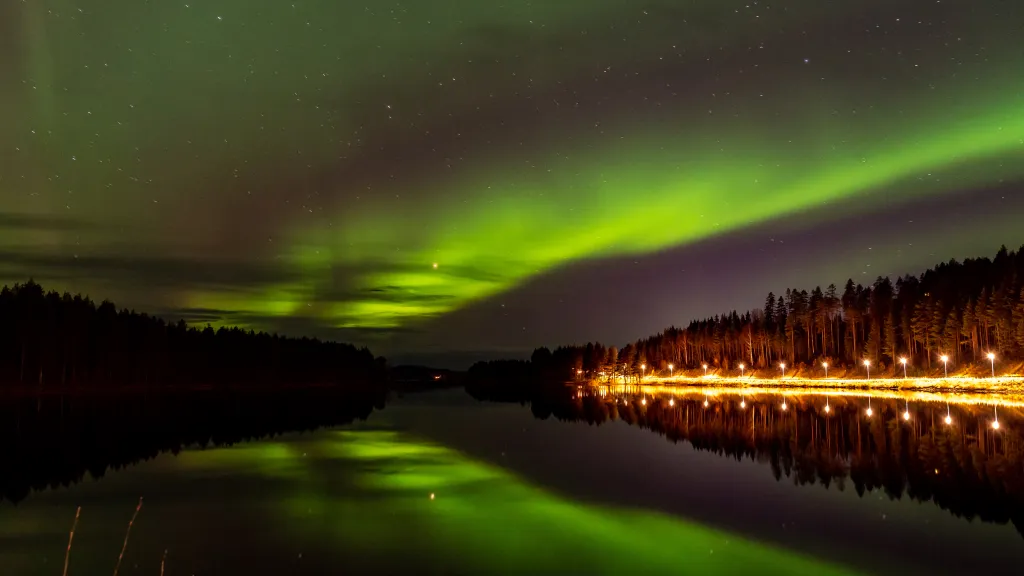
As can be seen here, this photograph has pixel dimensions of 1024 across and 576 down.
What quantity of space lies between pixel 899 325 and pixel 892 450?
100 metres

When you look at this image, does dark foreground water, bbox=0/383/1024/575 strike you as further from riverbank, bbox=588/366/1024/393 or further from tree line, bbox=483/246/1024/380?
tree line, bbox=483/246/1024/380

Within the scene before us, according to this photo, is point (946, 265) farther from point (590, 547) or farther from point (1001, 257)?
point (590, 547)

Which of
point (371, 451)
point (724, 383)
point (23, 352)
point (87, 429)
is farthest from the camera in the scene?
point (724, 383)

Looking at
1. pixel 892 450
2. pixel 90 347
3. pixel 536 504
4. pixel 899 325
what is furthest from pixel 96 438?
pixel 899 325

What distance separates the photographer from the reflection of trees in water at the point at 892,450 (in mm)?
19578

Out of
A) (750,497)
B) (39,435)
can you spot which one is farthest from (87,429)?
(750,497)

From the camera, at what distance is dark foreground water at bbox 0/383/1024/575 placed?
45.3 ft

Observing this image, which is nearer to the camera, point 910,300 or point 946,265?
point 910,300

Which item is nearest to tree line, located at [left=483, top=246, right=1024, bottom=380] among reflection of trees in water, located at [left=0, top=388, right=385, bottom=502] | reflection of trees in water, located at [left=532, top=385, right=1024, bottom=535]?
reflection of trees in water, located at [left=532, top=385, right=1024, bottom=535]

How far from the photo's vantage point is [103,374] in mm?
122875

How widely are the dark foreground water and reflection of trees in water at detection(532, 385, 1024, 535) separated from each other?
5.5 inches

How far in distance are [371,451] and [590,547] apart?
68.7ft

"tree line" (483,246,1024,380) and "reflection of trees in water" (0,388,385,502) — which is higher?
"tree line" (483,246,1024,380)

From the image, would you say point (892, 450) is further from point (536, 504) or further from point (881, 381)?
point (881, 381)
